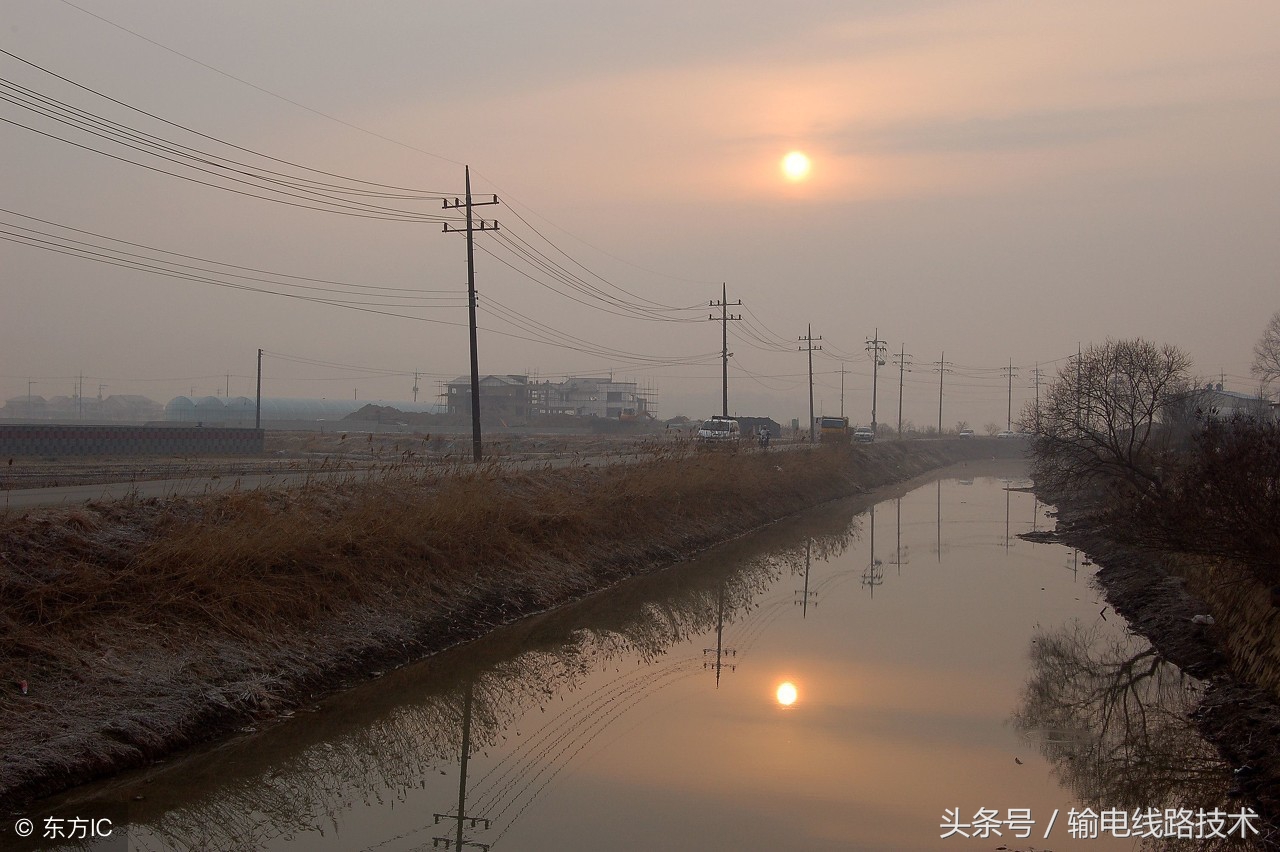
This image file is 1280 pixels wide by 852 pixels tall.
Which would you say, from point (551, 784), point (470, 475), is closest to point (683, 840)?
point (551, 784)

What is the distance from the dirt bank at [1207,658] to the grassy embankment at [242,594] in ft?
34.0

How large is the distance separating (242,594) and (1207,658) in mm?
13373

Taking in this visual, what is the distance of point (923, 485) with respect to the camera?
2662 inches

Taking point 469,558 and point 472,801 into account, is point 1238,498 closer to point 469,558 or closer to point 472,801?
point 472,801

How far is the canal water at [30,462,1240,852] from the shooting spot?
9.55 m

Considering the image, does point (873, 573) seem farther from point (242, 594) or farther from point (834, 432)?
point (834, 432)

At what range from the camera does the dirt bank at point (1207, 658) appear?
33.6 ft

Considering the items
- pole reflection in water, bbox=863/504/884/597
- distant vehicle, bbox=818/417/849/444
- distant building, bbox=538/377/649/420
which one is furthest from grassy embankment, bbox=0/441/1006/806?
distant building, bbox=538/377/649/420

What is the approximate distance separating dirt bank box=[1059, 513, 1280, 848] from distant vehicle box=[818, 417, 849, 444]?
41.3m

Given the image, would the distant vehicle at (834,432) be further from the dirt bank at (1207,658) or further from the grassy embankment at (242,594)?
the grassy embankment at (242,594)

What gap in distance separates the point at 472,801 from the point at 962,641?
424 inches

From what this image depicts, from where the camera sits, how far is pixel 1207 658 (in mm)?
15422

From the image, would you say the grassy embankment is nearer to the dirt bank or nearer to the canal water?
the canal water

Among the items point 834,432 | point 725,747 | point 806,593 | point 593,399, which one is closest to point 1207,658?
point 725,747
